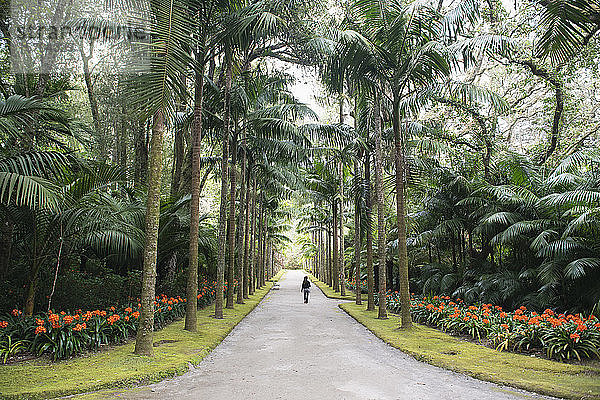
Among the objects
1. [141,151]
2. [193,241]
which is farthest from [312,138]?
[193,241]

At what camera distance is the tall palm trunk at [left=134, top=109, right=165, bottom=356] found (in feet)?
23.0

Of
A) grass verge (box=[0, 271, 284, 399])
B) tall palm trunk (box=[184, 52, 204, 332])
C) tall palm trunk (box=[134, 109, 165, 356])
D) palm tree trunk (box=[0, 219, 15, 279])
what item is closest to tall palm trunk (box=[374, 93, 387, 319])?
tall palm trunk (box=[184, 52, 204, 332])

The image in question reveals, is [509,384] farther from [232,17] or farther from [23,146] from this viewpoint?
[23,146]

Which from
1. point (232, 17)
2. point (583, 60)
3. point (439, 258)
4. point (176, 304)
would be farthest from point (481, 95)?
point (176, 304)

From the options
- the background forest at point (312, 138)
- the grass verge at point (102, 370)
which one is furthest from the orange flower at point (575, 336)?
the grass verge at point (102, 370)

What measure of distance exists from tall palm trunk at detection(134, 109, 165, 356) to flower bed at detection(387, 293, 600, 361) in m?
6.56

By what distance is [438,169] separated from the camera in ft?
49.4

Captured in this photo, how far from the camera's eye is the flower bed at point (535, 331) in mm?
7184

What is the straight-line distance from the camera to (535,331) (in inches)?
311

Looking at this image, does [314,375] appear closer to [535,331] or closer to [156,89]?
[535,331]

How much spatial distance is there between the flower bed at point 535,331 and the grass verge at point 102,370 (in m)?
5.72

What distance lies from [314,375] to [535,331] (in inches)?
182

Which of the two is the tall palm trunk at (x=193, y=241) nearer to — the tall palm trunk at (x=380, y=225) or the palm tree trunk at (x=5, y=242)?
the palm tree trunk at (x=5, y=242)

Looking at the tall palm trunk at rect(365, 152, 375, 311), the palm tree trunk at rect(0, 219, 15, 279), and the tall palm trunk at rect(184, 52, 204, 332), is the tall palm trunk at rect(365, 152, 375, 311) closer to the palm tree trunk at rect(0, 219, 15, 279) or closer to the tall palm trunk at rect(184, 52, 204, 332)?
the tall palm trunk at rect(184, 52, 204, 332)
